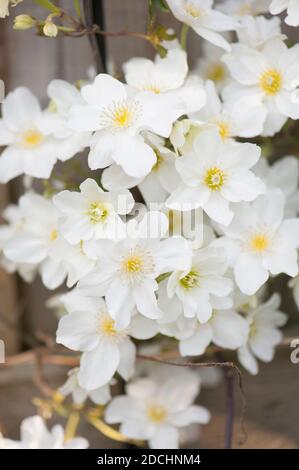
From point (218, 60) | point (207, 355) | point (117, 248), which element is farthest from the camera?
point (207, 355)

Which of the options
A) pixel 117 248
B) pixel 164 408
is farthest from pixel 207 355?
pixel 117 248

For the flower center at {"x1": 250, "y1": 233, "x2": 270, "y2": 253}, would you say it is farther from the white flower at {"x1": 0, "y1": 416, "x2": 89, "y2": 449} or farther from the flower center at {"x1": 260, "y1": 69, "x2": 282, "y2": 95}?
the white flower at {"x1": 0, "y1": 416, "x2": 89, "y2": 449}

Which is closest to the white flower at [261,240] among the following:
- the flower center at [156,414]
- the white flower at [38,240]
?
the white flower at [38,240]

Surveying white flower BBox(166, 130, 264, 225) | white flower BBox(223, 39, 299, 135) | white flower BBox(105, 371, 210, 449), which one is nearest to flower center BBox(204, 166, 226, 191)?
white flower BBox(166, 130, 264, 225)

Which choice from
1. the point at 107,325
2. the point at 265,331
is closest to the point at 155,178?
the point at 107,325
